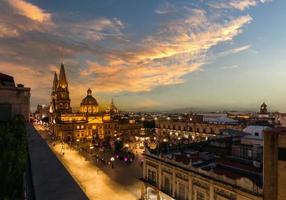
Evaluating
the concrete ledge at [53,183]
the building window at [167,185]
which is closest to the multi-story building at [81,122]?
the building window at [167,185]

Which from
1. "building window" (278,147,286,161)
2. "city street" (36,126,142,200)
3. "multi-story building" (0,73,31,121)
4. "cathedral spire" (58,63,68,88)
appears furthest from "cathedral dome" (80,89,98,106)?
"building window" (278,147,286,161)

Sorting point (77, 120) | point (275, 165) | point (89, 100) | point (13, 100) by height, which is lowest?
point (77, 120)

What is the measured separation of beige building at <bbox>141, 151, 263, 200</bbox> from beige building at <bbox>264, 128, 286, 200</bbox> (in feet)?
2.98

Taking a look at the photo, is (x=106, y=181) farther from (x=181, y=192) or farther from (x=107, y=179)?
(x=181, y=192)

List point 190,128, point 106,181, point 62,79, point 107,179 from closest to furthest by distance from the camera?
point 106,181
point 107,179
point 190,128
point 62,79

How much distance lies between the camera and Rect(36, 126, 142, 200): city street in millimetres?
38219

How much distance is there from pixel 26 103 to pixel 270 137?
28.7 meters

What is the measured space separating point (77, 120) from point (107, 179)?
76.0 metres

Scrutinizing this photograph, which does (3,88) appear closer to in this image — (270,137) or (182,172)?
(182,172)

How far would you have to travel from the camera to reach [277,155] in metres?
22.0

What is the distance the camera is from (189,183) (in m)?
28.0

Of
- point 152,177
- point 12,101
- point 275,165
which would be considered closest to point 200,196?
point 275,165

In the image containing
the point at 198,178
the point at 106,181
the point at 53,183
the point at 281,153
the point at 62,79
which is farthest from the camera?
the point at 62,79

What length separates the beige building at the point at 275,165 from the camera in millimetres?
21406
